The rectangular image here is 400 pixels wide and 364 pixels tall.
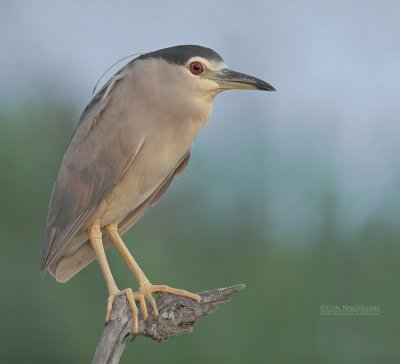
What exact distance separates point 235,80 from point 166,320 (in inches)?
33.0

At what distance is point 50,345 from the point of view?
4211 millimetres

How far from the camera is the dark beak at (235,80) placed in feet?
8.00

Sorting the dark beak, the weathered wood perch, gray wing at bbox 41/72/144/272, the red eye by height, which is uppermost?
the red eye

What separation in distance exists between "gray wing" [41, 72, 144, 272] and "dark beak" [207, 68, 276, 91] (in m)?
0.32

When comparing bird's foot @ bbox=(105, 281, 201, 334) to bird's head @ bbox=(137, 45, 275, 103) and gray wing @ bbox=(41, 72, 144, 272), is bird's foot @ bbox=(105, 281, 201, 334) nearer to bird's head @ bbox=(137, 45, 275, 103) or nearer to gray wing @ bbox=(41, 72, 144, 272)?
gray wing @ bbox=(41, 72, 144, 272)

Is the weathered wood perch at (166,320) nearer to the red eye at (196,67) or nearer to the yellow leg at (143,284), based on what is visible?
the yellow leg at (143,284)

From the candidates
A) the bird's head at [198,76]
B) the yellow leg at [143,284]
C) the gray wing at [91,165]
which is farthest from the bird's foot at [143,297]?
the bird's head at [198,76]

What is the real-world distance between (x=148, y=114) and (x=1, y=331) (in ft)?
7.28

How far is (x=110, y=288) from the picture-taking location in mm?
2447

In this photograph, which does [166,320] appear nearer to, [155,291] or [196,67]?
[155,291]

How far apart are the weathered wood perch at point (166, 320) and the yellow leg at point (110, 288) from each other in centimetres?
2

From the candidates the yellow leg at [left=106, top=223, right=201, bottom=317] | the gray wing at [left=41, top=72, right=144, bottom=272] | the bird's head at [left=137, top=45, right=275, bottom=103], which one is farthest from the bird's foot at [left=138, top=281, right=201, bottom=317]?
the bird's head at [left=137, top=45, right=275, bottom=103]

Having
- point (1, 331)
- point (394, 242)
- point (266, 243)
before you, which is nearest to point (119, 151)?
point (1, 331)

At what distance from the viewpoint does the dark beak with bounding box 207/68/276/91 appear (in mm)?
2438
